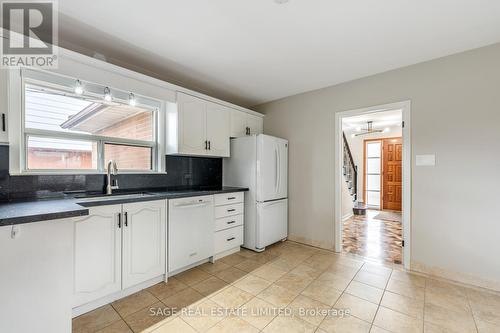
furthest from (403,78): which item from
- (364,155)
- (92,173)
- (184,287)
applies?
(364,155)

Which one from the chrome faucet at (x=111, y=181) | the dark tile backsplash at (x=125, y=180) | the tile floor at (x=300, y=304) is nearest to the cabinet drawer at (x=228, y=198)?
the dark tile backsplash at (x=125, y=180)

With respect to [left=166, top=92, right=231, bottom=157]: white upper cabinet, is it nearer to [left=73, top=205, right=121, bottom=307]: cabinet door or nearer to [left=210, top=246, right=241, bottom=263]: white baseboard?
[left=73, top=205, right=121, bottom=307]: cabinet door

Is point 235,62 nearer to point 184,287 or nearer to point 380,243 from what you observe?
point 184,287

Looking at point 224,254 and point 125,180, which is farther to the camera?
point 224,254

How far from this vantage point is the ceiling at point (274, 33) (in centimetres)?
166

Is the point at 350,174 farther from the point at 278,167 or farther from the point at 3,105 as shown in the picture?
the point at 3,105

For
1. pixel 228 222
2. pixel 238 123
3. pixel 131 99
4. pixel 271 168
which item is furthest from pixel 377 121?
pixel 131 99

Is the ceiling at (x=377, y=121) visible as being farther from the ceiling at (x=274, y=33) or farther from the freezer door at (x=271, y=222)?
the freezer door at (x=271, y=222)

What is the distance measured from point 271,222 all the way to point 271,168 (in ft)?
2.73

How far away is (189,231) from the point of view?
2486 mm

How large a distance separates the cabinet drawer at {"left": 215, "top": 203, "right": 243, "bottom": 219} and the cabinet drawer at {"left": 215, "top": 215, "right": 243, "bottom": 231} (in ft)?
0.17

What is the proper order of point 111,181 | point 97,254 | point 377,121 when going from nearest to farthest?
point 97,254
point 111,181
point 377,121

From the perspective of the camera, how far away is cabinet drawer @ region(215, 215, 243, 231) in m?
2.84

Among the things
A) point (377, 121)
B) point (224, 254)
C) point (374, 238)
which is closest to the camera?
point (224, 254)
